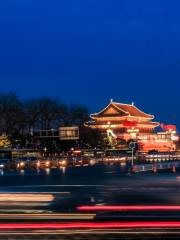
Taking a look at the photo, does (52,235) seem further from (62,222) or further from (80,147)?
(80,147)

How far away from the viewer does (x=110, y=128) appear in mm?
132375

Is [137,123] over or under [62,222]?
over

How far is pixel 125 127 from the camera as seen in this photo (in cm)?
13350

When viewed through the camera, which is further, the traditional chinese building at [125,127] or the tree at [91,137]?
the traditional chinese building at [125,127]

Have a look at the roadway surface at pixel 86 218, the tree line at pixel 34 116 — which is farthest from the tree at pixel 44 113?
the roadway surface at pixel 86 218

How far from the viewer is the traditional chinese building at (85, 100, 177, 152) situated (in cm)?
13062

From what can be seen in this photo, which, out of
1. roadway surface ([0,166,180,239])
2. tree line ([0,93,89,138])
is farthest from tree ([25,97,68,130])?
roadway surface ([0,166,180,239])

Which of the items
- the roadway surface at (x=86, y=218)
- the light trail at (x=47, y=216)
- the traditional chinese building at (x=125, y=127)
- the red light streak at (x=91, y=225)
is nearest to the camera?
the roadway surface at (x=86, y=218)

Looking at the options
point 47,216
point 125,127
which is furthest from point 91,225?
point 125,127

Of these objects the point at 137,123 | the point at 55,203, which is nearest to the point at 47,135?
the point at 137,123

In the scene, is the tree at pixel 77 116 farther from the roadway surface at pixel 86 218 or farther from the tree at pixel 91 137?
the roadway surface at pixel 86 218

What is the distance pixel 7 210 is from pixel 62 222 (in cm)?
336

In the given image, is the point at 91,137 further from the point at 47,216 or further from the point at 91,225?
the point at 91,225

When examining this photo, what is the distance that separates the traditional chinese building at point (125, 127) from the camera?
429ft
